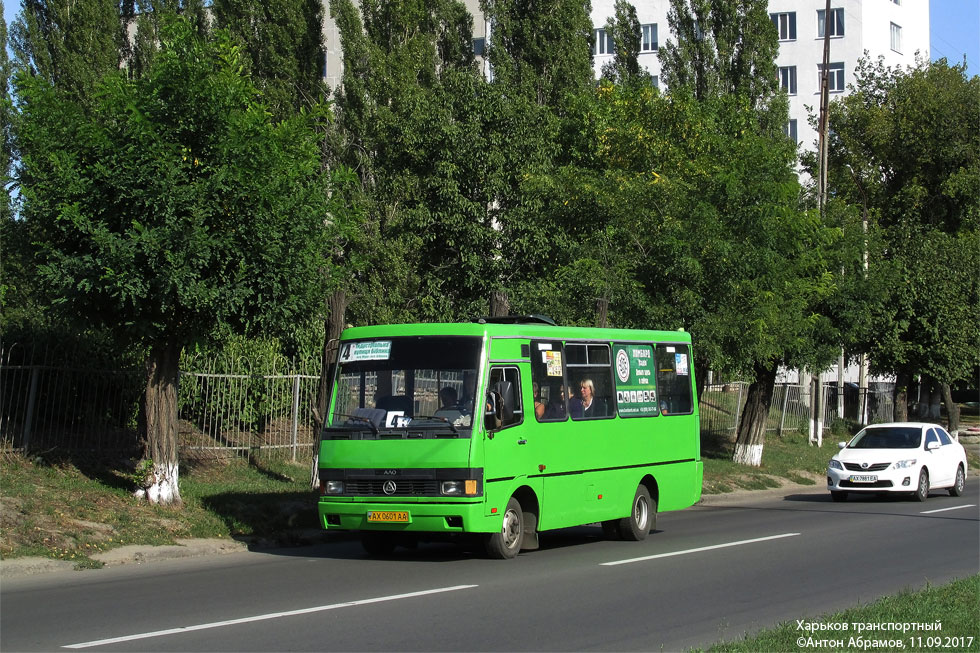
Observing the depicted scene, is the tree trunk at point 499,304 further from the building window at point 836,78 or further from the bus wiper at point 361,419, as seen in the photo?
the building window at point 836,78

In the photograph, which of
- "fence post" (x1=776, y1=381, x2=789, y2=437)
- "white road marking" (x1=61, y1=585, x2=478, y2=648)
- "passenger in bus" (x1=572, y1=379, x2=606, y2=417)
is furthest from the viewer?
"fence post" (x1=776, y1=381, x2=789, y2=437)

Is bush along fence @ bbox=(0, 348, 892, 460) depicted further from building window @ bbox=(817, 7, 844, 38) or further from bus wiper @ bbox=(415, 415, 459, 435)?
building window @ bbox=(817, 7, 844, 38)

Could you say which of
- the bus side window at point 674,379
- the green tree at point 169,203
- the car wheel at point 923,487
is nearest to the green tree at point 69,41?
the green tree at point 169,203

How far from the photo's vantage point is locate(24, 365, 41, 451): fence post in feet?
51.4

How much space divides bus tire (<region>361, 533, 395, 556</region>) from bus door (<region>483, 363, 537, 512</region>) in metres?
1.85

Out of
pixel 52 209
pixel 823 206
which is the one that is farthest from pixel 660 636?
pixel 823 206

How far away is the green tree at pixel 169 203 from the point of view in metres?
13.5

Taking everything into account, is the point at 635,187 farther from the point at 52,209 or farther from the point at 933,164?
the point at 933,164

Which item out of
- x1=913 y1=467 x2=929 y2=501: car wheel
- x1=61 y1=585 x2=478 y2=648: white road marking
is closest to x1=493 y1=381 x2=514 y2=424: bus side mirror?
x1=61 y1=585 x2=478 y2=648: white road marking

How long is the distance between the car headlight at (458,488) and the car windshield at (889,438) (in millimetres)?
13608

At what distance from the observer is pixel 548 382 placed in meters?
13.9

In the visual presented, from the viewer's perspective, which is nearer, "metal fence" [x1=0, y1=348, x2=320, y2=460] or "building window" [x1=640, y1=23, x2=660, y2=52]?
"metal fence" [x1=0, y1=348, x2=320, y2=460]

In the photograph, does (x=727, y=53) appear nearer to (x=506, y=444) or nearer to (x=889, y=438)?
(x=889, y=438)

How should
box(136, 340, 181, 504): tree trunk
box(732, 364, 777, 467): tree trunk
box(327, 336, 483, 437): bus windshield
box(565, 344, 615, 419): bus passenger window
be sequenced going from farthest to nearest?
box(732, 364, 777, 467): tree trunk < box(136, 340, 181, 504): tree trunk < box(565, 344, 615, 419): bus passenger window < box(327, 336, 483, 437): bus windshield
